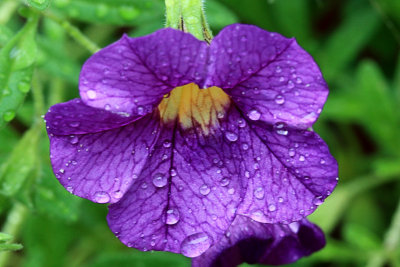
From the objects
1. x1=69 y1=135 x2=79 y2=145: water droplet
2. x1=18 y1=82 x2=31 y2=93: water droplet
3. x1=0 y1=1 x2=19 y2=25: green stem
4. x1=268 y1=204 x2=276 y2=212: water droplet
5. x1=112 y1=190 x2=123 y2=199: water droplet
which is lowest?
x1=0 y1=1 x2=19 y2=25: green stem

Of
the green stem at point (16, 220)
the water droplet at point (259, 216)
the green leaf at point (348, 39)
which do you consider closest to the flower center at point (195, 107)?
the water droplet at point (259, 216)

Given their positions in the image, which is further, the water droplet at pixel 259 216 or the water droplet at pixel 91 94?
the water droplet at pixel 259 216

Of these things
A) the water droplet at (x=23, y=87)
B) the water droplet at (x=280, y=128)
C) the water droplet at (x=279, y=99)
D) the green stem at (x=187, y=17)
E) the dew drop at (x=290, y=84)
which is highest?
the green stem at (x=187, y=17)

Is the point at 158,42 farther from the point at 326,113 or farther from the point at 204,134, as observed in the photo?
the point at 326,113

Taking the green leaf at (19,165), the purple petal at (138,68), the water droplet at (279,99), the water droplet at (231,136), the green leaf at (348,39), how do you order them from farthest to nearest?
the green leaf at (348,39) → the green leaf at (19,165) → the water droplet at (231,136) → the water droplet at (279,99) → the purple petal at (138,68)

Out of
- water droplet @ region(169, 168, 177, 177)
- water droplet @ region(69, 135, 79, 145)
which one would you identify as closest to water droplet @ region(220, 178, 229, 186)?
water droplet @ region(169, 168, 177, 177)

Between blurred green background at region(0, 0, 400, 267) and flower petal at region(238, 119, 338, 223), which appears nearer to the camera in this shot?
flower petal at region(238, 119, 338, 223)

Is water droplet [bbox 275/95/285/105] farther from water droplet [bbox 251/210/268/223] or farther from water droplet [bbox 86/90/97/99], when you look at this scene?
water droplet [bbox 86/90/97/99]

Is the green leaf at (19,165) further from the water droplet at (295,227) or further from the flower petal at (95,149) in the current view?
the water droplet at (295,227)

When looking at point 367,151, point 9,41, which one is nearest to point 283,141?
point 9,41
